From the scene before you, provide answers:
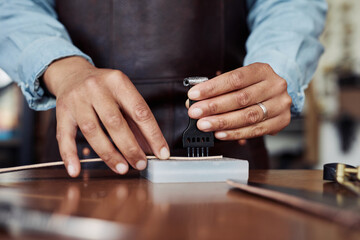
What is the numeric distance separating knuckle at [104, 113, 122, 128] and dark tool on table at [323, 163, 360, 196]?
0.34 metres

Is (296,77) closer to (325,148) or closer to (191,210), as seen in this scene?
(191,210)

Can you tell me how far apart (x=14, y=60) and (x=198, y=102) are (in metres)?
0.49

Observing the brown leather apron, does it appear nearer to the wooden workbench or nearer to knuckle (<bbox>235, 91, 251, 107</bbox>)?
knuckle (<bbox>235, 91, 251, 107</bbox>)

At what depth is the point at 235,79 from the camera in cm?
67

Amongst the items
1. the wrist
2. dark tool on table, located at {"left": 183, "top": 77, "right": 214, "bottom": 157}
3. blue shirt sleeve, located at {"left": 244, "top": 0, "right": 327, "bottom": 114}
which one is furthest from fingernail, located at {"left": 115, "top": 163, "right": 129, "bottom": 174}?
blue shirt sleeve, located at {"left": 244, "top": 0, "right": 327, "bottom": 114}

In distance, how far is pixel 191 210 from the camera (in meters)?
0.34

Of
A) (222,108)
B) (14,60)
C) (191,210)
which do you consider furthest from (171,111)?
(191,210)

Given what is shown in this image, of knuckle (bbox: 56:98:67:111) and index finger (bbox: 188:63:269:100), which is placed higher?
index finger (bbox: 188:63:269:100)

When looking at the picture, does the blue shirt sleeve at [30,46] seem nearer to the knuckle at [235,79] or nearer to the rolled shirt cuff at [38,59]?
the rolled shirt cuff at [38,59]

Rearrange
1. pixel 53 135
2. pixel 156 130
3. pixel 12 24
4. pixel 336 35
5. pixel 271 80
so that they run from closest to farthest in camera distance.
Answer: pixel 156 130 < pixel 271 80 < pixel 12 24 < pixel 53 135 < pixel 336 35

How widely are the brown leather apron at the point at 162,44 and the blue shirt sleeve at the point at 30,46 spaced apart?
0.11 meters

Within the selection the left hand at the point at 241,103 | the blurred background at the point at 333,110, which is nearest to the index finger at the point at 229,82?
the left hand at the point at 241,103

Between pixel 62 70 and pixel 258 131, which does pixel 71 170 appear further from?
pixel 258 131

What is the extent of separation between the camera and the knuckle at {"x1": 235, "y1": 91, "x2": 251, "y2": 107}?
0.68 m
